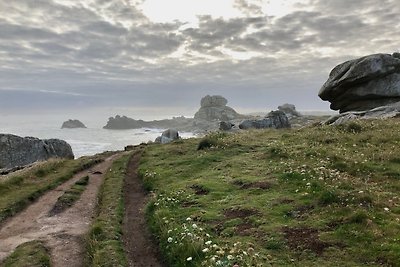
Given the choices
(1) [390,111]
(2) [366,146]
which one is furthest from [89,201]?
(1) [390,111]

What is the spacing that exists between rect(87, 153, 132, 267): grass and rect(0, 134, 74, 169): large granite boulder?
3576 centimetres

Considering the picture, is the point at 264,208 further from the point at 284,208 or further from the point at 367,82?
the point at 367,82

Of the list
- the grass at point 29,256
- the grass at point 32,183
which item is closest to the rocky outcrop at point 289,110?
the grass at point 32,183

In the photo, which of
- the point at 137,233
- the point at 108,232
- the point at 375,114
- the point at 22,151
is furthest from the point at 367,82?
the point at 22,151

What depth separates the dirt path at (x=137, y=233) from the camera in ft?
54.4

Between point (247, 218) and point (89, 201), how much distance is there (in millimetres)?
14547

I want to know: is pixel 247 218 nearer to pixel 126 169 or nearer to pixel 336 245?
pixel 336 245

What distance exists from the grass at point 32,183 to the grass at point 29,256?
21.1 feet

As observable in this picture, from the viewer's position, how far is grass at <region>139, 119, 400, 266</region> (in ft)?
43.7

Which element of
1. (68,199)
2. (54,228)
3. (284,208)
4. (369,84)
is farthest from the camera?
(369,84)

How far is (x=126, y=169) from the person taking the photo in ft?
129

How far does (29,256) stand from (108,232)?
3882 millimetres

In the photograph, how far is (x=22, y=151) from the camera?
60.6m

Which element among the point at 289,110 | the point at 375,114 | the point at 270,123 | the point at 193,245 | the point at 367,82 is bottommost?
the point at 193,245
